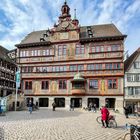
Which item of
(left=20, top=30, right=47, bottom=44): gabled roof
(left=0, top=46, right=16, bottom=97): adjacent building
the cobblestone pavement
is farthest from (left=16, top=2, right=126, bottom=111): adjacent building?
the cobblestone pavement

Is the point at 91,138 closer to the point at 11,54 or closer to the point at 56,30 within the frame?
the point at 56,30

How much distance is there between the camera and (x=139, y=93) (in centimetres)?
4272

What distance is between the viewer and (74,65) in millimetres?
44688

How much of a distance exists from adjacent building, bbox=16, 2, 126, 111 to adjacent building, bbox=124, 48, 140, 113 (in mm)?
1448

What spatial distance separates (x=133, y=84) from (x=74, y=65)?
1186 centimetres

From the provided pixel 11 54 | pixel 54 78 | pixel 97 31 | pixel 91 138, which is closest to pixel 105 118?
pixel 91 138

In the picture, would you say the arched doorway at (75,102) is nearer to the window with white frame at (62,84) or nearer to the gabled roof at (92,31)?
the window with white frame at (62,84)

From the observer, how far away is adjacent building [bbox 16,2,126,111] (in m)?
42.6

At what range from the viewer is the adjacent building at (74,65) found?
42.6 meters

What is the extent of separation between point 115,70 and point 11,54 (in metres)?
26.5

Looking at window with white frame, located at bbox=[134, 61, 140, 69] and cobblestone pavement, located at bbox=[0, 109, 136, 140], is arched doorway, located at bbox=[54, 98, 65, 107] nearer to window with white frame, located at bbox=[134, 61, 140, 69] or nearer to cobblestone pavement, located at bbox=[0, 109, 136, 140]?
window with white frame, located at bbox=[134, 61, 140, 69]

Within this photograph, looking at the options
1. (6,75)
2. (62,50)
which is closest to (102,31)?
(62,50)

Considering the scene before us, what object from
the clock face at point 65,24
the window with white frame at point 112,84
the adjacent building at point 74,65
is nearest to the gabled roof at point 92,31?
the adjacent building at point 74,65

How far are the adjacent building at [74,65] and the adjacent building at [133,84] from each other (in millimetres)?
1448
